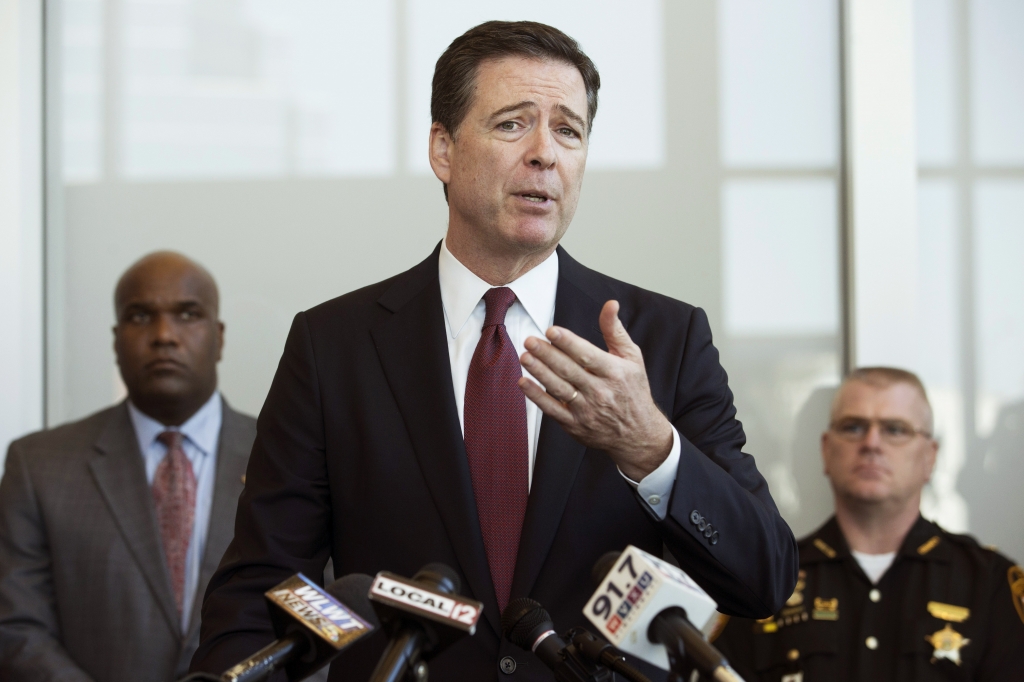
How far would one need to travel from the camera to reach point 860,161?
11.4 ft

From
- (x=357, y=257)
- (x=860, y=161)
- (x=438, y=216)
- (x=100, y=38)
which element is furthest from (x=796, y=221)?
(x=100, y=38)

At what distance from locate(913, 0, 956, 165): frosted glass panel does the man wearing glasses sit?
2.67 feet

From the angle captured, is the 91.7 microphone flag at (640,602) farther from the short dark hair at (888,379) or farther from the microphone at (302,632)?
the short dark hair at (888,379)

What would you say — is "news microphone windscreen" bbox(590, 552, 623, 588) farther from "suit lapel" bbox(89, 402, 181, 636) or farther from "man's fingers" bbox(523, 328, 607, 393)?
"suit lapel" bbox(89, 402, 181, 636)

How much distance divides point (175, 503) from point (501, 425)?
1698 mm

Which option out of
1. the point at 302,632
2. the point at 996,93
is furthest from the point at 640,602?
the point at 996,93

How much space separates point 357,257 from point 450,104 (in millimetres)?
1724

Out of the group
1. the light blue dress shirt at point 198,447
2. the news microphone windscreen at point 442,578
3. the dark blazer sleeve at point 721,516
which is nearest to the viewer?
the news microphone windscreen at point 442,578

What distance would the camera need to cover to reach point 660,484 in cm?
137

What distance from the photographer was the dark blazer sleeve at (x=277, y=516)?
149cm

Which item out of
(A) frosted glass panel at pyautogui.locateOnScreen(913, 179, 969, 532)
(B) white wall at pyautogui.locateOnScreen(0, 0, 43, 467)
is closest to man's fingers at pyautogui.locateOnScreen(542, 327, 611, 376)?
(A) frosted glass panel at pyautogui.locateOnScreen(913, 179, 969, 532)

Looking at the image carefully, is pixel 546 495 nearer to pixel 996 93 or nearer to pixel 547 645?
pixel 547 645

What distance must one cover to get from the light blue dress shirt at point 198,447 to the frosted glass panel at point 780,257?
5.61 ft

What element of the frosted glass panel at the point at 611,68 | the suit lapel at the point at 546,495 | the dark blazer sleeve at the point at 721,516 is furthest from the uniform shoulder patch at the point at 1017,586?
the suit lapel at the point at 546,495
